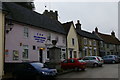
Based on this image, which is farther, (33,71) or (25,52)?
(25,52)

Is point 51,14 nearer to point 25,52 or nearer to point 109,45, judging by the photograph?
point 25,52

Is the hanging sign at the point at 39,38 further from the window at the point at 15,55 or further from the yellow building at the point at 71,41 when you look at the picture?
the yellow building at the point at 71,41

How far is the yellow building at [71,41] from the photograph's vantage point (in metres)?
31.3

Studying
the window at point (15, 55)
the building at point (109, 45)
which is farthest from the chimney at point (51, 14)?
the building at point (109, 45)

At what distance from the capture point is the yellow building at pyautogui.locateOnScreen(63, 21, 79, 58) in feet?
103

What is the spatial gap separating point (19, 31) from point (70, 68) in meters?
7.89

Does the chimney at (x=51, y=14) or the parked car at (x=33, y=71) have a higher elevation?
the chimney at (x=51, y=14)

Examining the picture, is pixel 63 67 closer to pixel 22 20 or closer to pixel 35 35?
pixel 35 35

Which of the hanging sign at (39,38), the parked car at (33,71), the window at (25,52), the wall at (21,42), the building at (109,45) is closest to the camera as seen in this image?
the parked car at (33,71)

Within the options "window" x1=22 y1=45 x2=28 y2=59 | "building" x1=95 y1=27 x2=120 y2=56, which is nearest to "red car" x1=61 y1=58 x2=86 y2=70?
"window" x1=22 y1=45 x2=28 y2=59

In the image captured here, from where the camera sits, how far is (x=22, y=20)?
69.3 ft

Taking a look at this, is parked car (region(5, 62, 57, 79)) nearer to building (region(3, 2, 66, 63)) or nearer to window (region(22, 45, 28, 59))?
building (region(3, 2, 66, 63))

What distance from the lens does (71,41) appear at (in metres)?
32.5

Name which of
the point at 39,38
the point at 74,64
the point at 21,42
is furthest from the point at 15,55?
the point at 74,64
